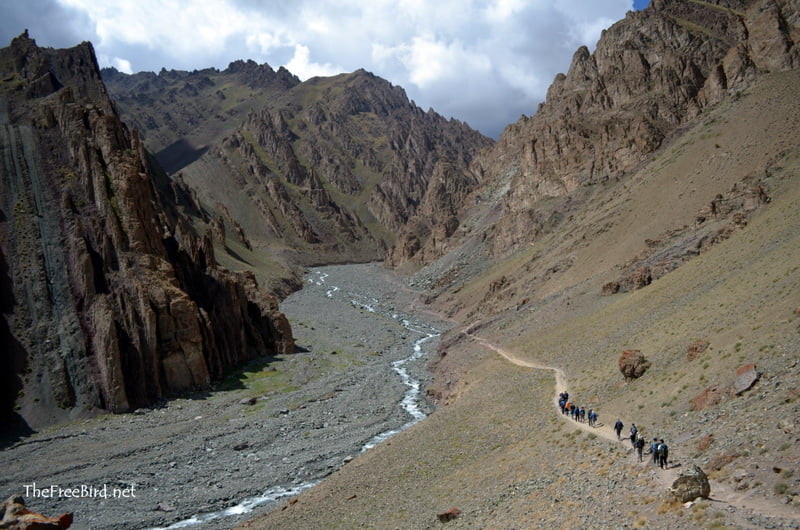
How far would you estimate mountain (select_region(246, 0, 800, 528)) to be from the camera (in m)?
18.9

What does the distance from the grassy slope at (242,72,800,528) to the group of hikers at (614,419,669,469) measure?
0.49 m

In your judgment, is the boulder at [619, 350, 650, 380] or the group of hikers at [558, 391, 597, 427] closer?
the group of hikers at [558, 391, 597, 427]

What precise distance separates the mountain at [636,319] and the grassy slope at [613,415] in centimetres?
13

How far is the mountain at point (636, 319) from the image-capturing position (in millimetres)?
18891

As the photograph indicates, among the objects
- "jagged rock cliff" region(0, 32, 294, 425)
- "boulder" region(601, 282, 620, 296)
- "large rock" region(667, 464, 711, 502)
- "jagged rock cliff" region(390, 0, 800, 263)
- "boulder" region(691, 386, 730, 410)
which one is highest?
"jagged rock cliff" region(390, 0, 800, 263)

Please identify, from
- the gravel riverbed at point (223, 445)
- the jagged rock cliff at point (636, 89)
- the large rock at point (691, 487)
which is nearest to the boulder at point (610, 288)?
the gravel riverbed at point (223, 445)

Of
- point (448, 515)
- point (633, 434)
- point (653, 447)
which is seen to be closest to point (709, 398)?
point (633, 434)

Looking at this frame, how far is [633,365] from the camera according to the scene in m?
30.9

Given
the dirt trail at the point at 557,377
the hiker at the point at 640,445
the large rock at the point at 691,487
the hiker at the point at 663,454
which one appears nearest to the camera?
the large rock at the point at 691,487

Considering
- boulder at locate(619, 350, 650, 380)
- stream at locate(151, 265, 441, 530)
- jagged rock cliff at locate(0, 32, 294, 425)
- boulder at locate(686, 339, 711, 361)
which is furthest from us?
jagged rock cliff at locate(0, 32, 294, 425)

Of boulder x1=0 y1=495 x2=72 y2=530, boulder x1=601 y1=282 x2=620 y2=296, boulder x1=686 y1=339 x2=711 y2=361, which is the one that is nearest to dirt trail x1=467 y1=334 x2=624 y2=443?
boulder x1=686 y1=339 x2=711 y2=361

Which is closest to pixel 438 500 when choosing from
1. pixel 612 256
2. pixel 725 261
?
pixel 725 261

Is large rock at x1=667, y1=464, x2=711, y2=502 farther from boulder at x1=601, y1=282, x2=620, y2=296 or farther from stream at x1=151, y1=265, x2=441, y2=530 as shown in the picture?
boulder at x1=601, y1=282, x2=620, y2=296

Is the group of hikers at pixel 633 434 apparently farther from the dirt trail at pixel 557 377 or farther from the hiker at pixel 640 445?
the dirt trail at pixel 557 377
